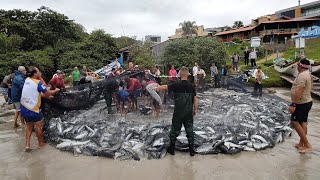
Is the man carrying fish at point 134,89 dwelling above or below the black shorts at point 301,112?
above

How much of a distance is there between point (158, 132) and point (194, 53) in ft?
69.3

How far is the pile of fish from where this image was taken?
23.5ft

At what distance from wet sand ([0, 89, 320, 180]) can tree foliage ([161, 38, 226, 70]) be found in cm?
2040

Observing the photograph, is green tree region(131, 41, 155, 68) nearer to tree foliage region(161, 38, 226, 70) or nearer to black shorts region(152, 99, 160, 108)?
tree foliage region(161, 38, 226, 70)

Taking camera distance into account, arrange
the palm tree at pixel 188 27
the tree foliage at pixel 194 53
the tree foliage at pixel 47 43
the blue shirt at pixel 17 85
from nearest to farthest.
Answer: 1. the blue shirt at pixel 17 85
2. the tree foliage at pixel 194 53
3. the tree foliage at pixel 47 43
4. the palm tree at pixel 188 27

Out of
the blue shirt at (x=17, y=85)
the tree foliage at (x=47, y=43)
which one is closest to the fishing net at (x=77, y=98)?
the blue shirt at (x=17, y=85)

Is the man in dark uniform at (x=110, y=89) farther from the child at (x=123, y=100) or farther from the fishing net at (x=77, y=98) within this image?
the child at (x=123, y=100)

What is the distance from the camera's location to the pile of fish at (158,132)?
23.5 feet

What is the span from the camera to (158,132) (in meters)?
7.75

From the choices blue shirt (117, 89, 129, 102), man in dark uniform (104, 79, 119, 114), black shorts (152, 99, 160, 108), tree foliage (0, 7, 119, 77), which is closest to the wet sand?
man in dark uniform (104, 79, 119, 114)

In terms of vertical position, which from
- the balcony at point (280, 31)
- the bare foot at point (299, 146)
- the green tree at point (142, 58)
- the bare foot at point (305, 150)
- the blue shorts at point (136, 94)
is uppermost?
the balcony at point (280, 31)

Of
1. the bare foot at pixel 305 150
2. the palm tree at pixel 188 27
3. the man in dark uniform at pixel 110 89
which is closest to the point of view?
the bare foot at pixel 305 150

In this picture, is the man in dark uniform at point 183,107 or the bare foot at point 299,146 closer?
the man in dark uniform at point 183,107

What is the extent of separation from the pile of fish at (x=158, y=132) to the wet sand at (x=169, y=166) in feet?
0.80
